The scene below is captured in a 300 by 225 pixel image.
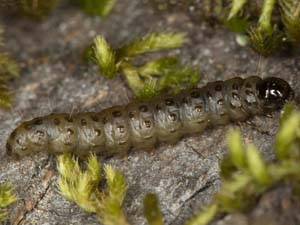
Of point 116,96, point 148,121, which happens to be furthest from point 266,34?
point 116,96

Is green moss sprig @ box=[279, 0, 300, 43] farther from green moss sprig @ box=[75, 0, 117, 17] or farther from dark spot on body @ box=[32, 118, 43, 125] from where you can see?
dark spot on body @ box=[32, 118, 43, 125]

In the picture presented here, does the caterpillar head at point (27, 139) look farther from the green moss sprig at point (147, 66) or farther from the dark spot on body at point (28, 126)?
the green moss sprig at point (147, 66)

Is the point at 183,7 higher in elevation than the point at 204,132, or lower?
higher

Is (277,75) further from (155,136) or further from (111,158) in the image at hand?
(111,158)

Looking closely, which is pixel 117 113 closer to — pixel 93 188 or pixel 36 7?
pixel 93 188

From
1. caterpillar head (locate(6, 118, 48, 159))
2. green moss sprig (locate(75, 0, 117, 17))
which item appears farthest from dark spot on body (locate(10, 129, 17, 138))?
green moss sprig (locate(75, 0, 117, 17))

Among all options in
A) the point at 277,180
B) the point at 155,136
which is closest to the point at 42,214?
the point at 155,136
